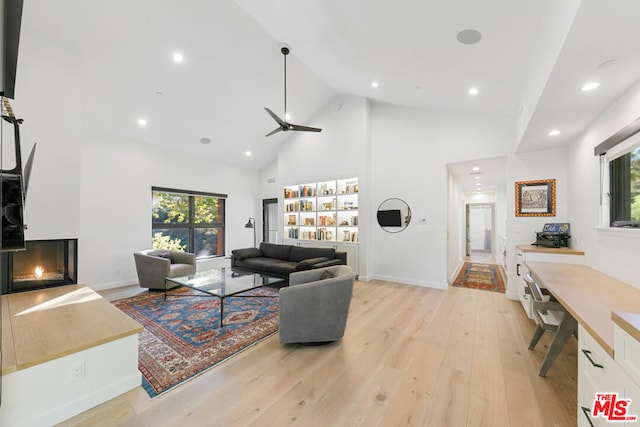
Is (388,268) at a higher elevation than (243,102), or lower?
lower

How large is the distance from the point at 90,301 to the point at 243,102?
404 centimetres

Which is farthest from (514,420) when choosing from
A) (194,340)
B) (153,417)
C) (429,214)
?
(429,214)

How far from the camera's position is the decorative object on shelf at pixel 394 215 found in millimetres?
5340

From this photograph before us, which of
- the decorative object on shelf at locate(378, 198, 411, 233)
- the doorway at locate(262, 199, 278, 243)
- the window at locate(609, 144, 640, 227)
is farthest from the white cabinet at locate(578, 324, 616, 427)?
the doorway at locate(262, 199, 278, 243)

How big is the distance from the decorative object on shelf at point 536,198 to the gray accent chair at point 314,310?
3.29 metres

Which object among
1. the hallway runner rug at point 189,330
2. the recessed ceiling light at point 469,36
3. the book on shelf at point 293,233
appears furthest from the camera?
the book on shelf at point 293,233

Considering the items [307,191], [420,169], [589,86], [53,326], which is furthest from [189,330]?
[420,169]

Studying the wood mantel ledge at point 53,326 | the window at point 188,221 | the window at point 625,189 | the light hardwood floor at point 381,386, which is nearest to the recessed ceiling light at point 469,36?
the window at point 625,189

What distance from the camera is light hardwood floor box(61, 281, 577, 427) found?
1.80 metres

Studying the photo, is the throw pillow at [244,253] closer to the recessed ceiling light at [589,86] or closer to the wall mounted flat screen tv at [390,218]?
the wall mounted flat screen tv at [390,218]

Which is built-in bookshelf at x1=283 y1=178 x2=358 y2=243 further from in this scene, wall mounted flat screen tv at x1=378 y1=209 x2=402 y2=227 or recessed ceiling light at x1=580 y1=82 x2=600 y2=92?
recessed ceiling light at x1=580 y1=82 x2=600 y2=92

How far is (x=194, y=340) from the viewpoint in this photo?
9.36 feet

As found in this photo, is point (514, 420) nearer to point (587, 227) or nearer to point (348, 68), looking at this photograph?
point (587, 227)

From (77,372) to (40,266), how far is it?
85.3 inches
